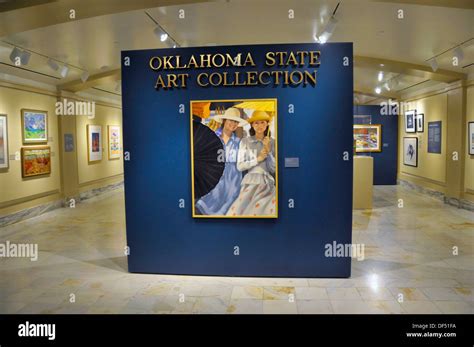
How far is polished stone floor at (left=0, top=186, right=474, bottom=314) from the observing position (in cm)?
472

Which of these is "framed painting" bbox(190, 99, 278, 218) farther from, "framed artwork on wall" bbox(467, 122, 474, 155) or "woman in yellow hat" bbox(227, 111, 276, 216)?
Answer: "framed artwork on wall" bbox(467, 122, 474, 155)

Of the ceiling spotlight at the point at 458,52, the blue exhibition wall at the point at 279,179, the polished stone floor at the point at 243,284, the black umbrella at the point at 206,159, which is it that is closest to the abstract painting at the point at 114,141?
the polished stone floor at the point at 243,284

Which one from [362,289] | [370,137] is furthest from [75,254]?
[370,137]

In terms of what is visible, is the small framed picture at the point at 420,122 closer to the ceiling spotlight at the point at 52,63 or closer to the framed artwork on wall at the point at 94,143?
the framed artwork on wall at the point at 94,143

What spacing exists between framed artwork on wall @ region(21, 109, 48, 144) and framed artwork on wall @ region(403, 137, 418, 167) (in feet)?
37.6

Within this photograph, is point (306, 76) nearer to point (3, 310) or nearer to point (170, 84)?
point (170, 84)

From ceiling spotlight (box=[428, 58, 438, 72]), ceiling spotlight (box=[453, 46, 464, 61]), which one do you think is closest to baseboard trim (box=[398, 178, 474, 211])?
ceiling spotlight (box=[428, 58, 438, 72])

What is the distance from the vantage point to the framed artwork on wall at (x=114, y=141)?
14.9 metres

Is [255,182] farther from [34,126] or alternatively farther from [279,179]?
[34,126]

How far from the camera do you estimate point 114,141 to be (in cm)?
1538

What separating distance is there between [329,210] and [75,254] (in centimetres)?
429

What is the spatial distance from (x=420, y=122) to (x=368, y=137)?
2.49 metres

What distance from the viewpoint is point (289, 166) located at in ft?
18.0
